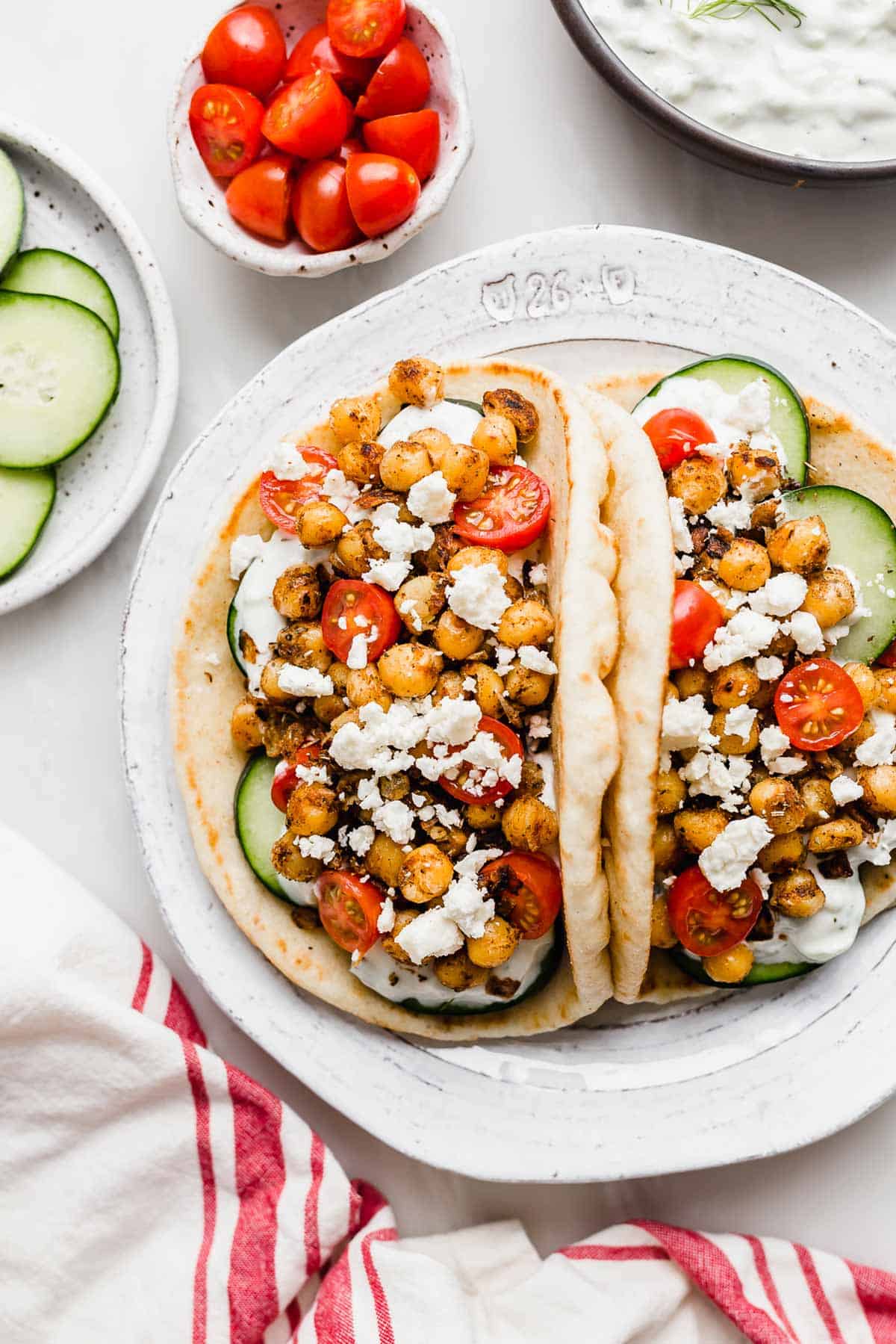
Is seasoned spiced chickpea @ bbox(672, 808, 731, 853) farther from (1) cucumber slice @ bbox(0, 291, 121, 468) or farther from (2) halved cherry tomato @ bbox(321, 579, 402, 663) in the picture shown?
(1) cucumber slice @ bbox(0, 291, 121, 468)

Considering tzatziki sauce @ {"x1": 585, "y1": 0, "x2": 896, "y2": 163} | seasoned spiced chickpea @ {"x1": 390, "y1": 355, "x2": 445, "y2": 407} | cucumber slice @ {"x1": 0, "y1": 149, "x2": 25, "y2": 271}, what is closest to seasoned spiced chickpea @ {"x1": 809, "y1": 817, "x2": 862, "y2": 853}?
seasoned spiced chickpea @ {"x1": 390, "y1": 355, "x2": 445, "y2": 407}

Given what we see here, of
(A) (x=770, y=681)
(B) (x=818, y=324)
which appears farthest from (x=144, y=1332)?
(B) (x=818, y=324)

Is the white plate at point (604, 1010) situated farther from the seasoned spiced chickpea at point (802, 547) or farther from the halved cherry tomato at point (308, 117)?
the seasoned spiced chickpea at point (802, 547)

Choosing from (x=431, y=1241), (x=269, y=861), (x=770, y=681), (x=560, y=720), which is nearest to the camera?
(x=560, y=720)

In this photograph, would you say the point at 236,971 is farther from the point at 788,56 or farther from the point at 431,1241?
the point at 788,56

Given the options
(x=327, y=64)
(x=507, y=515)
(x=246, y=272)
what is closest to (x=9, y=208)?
(x=246, y=272)

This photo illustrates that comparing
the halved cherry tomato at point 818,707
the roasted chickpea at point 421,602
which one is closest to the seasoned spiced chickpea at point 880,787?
the halved cherry tomato at point 818,707
